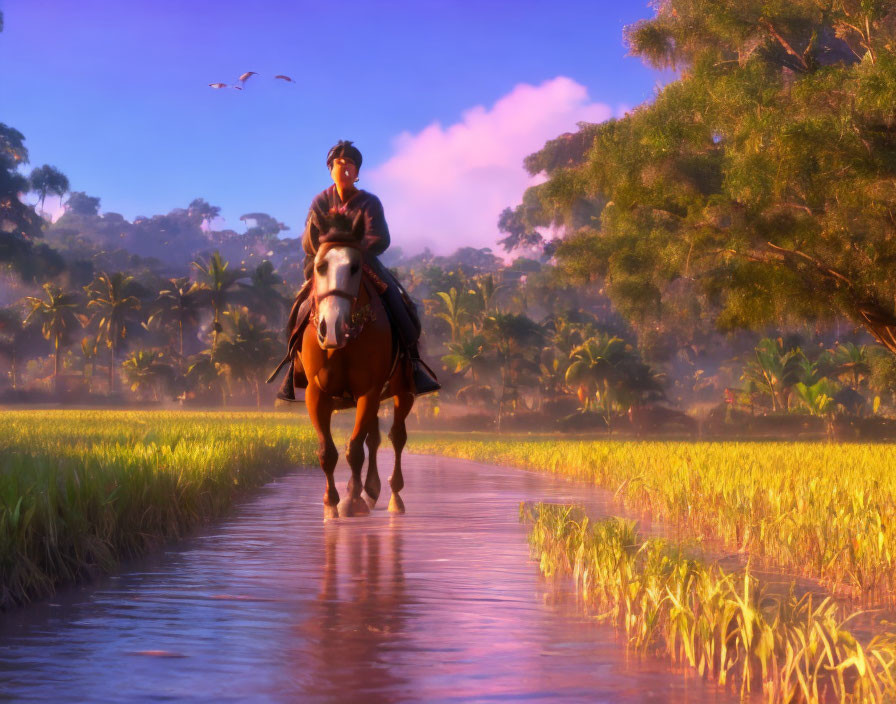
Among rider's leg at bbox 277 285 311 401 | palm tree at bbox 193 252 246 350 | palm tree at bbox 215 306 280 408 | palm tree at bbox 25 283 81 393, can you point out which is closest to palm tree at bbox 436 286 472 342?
palm tree at bbox 215 306 280 408

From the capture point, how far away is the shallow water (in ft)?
12.8

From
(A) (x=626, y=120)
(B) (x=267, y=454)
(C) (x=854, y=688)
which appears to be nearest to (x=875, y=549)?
(C) (x=854, y=688)

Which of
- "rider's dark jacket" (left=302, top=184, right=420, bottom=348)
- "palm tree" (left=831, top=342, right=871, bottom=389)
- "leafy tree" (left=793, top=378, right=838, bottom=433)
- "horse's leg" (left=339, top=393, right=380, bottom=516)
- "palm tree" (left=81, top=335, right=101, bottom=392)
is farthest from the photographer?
"palm tree" (left=81, top=335, right=101, bottom=392)

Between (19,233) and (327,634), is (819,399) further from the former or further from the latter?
(19,233)

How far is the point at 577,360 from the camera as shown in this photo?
53.1 metres

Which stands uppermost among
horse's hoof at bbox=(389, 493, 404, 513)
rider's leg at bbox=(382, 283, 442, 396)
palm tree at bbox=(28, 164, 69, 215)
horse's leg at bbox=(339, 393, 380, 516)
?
palm tree at bbox=(28, 164, 69, 215)

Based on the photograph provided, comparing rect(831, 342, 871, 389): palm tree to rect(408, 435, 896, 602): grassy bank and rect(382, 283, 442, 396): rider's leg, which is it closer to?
rect(408, 435, 896, 602): grassy bank

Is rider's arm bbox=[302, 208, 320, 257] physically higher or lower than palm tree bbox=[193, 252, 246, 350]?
lower

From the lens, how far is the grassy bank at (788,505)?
22.2ft

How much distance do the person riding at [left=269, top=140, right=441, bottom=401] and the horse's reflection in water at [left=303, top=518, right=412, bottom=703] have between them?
7.70 feet

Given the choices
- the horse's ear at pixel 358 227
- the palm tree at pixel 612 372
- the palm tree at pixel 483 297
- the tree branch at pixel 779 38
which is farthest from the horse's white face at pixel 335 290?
the palm tree at pixel 483 297

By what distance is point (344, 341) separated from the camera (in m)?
8.51

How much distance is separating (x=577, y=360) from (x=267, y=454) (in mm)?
35345

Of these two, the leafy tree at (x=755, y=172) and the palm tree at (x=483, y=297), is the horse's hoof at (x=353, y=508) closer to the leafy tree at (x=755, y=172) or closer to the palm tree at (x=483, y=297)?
the leafy tree at (x=755, y=172)
